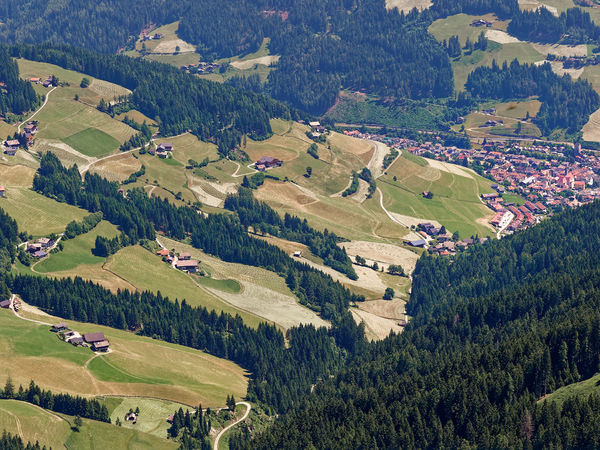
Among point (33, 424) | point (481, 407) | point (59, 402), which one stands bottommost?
point (59, 402)

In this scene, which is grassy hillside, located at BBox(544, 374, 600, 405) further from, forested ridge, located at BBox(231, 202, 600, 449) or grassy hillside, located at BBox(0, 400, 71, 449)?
grassy hillside, located at BBox(0, 400, 71, 449)

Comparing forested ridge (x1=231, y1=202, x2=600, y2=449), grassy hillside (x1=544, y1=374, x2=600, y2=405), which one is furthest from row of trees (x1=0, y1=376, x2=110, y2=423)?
grassy hillside (x1=544, y1=374, x2=600, y2=405)

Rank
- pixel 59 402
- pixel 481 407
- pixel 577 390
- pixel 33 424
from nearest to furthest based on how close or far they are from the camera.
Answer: pixel 577 390 < pixel 481 407 < pixel 33 424 < pixel 59 402

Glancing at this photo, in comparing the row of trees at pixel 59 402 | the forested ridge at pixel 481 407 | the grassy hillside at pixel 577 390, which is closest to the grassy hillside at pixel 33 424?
the row of trees at pixel 59 402

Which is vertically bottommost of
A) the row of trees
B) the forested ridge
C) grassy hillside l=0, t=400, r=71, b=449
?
the row of trees

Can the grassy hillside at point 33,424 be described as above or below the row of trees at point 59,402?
above

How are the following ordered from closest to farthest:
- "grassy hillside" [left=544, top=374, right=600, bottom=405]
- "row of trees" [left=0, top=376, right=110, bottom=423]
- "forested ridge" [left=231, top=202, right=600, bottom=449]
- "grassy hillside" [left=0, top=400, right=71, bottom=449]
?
"forested ridge" [left=231, top=202, right=600, bottom=449]
"grassy hillside" [left=544, top=374, right=600, bottom=405]
"grassy hillside" [left=0, top=400, right=71, bottom=449]
"row of trees" [left=0, top=376, right=110, bottom=423]

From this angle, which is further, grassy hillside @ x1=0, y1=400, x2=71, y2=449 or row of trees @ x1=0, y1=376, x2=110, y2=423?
row of trees @ x1=0, y1=376, x2=110, y2=423

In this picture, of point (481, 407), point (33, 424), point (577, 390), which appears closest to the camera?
point (577, 390)

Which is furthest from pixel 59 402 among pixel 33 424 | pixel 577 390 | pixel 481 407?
pixel 577 390

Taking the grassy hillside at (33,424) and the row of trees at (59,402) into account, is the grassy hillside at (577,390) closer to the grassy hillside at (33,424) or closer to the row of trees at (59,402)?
the row of trees at (59,402)

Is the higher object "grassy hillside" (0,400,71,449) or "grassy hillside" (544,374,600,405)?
"grassy hillside" (544,374,600,405)

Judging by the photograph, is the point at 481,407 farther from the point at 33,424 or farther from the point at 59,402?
the point at 59,402
